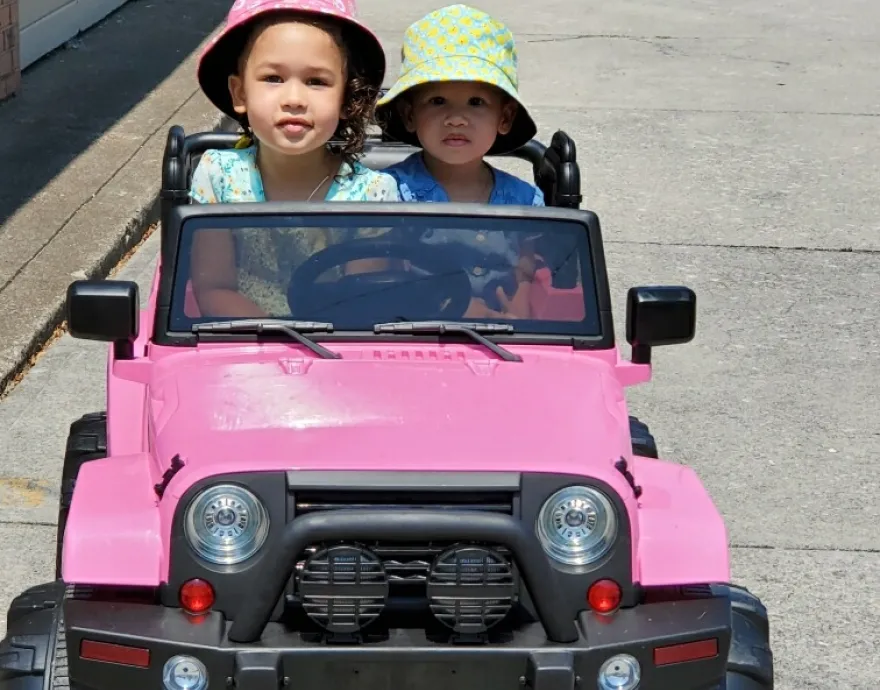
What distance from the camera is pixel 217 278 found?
12.8 ft

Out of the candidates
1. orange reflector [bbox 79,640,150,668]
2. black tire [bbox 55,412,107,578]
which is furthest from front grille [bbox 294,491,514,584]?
black tire [bbox 55,412,107,578]

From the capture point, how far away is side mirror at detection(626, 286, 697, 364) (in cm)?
395

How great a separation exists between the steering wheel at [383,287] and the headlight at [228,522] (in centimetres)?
75

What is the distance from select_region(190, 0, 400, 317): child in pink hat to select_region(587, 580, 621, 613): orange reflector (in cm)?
110

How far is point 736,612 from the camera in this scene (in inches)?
146

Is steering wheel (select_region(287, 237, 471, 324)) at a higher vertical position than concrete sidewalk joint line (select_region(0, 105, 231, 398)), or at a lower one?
higher

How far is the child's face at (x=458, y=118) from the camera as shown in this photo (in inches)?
185

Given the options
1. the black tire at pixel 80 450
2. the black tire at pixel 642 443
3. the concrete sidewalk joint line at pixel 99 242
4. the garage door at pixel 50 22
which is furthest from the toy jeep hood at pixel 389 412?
the garage door at pixel 50 22

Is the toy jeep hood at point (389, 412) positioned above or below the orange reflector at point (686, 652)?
above

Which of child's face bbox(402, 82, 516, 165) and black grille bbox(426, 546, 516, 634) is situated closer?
black grille bbox(426, 546, 516, 634)

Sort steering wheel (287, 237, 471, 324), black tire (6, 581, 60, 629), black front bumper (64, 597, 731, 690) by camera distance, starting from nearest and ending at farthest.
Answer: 1. black front bumper (64, 597, 731, 690)
2. black tire (6, 581, 60, 629)
3. steering wheel (287, 237, 471, 324)

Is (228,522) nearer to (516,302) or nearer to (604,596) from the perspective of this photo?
(604,596)

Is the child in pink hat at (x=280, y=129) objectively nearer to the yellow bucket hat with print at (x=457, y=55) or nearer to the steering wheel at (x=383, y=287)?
the steering wheel at (x=383, y=287)

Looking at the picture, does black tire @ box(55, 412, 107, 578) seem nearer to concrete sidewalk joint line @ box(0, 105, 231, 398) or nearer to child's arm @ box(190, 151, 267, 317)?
child's arm @ box(190, 151, 267, 317)
